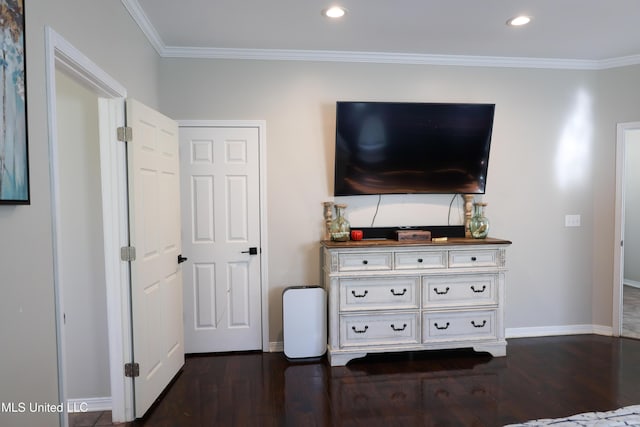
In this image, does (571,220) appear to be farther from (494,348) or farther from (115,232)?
(115,232)

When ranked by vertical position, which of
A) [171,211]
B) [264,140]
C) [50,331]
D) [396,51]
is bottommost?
[50,331]

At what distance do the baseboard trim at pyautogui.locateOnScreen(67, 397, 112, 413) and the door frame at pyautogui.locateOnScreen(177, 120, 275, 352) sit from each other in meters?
1.30

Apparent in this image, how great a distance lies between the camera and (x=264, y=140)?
11.1 feet

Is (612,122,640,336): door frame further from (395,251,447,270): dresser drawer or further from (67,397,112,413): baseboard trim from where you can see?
(67,397,112,413): baseboard trim

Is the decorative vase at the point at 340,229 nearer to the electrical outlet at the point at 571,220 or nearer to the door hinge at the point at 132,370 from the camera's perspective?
the door hinge at the point at 132,370

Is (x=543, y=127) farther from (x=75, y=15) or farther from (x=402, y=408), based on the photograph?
(x=75, y=15)

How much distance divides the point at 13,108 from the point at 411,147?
2.86 metres

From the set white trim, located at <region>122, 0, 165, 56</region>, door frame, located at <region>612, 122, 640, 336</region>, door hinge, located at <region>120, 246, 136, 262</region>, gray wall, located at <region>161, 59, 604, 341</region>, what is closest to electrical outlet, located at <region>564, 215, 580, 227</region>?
gray wall, located at <region>161, 59, 604, 341</region>

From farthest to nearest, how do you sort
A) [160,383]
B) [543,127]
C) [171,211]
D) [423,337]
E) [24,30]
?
[543,127] < [423,337] < [171,211] < [160,383] < [24,30]

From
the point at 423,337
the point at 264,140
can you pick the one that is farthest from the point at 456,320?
the point at 264,140

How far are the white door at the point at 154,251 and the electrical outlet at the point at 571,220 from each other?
3714mm

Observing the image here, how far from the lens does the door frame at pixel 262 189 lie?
332 centimetres

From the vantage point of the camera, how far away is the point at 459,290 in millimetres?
3201

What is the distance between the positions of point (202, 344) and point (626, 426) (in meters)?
3.05
